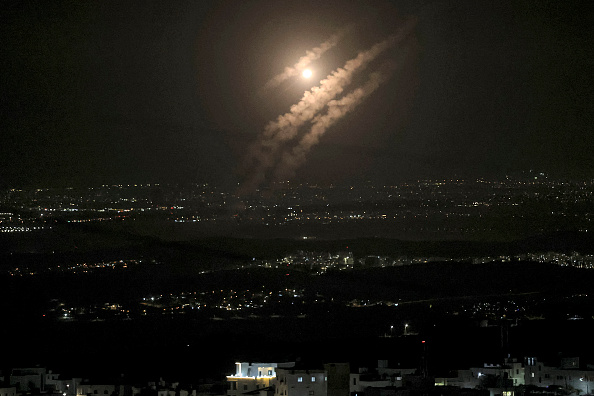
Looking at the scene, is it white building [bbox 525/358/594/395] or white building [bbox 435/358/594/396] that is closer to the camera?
white building [bbox 435/358/594/396]

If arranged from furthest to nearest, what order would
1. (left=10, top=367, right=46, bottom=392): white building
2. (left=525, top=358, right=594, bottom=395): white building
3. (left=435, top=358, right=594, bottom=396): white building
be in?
(left=10, top=367, right=46, bottom=392): white building, (left=525, top=358, right=594, bottom=395): white building, (left=435, top=358, right=594, bottom=396): white building

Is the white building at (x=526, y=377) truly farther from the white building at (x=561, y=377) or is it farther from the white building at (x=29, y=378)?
the white building at (x=29, y=378)

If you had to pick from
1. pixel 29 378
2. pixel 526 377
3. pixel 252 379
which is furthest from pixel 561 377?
pixel 29 378

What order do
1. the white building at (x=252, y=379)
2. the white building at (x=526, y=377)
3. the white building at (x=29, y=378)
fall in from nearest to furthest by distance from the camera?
the white building at (x=526, y=377), the white building at (x=252, y=379), the white building at (x=29, y=378)

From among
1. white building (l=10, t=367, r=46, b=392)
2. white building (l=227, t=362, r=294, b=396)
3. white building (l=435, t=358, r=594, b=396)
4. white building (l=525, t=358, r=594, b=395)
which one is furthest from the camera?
white building (l=10, t=367, r=46, b=392)

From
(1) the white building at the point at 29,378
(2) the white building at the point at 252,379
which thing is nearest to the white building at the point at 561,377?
(2) the white building at the point at 252,379

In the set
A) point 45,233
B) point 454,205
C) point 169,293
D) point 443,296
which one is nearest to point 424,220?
point 454,205

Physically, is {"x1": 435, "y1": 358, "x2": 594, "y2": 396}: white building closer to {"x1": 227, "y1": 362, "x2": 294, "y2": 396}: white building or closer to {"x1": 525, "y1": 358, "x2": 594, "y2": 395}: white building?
{"x1": 525, "y1": 358, "x2": 594, "y2": 395}: white building

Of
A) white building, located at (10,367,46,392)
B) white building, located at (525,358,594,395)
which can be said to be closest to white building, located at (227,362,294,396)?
white building, located at (525,358,594,395)

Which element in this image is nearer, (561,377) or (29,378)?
(561,377)

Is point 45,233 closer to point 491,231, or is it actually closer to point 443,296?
point 443,296

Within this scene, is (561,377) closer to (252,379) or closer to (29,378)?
(252,379)

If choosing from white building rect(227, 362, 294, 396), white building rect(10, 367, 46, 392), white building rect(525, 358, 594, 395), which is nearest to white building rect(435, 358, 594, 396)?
white building rect(525, 358, 594, 395)
